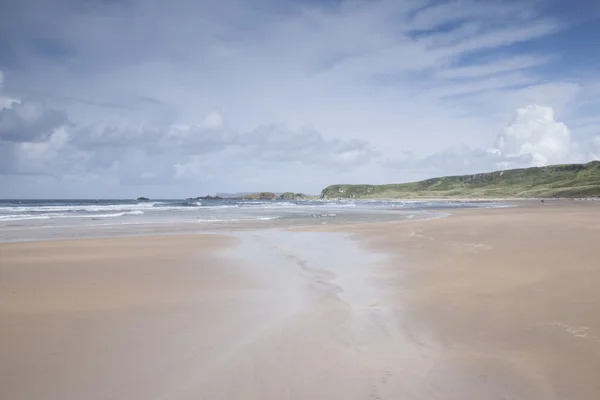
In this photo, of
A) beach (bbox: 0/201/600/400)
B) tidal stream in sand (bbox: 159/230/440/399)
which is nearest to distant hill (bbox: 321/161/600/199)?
beach (bbox: 0/201/600/400)

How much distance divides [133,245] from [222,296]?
8891 millimetres

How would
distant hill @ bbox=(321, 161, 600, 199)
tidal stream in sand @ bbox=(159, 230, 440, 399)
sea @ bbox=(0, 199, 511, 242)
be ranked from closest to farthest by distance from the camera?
1. tidal stream in sand @ bbox=(159, 230, 440, 399)
2. sea @ bbox=(0, 199, 511, 242)
3. distant hill @ bbox=(321, 161, 600, 199)

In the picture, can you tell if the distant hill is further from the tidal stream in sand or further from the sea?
the tidal stream in sand

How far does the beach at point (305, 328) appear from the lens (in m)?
3.94

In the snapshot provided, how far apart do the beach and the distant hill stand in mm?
103020

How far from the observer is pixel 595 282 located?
7445 mm

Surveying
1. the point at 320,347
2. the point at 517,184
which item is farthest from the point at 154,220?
the point at 517,184

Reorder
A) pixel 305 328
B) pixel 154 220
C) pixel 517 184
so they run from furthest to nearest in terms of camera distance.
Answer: pixel 517 184, pixel 154 220, pixel 305 328

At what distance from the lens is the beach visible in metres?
3.94

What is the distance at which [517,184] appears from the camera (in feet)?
506

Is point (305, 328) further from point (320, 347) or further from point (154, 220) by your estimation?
point (154, 220)

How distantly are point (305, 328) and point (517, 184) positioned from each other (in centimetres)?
17238

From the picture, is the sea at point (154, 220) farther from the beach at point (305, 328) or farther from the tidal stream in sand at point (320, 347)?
the tidal stream in sand at point (320, 347)

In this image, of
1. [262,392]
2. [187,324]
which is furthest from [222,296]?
[262,392]
